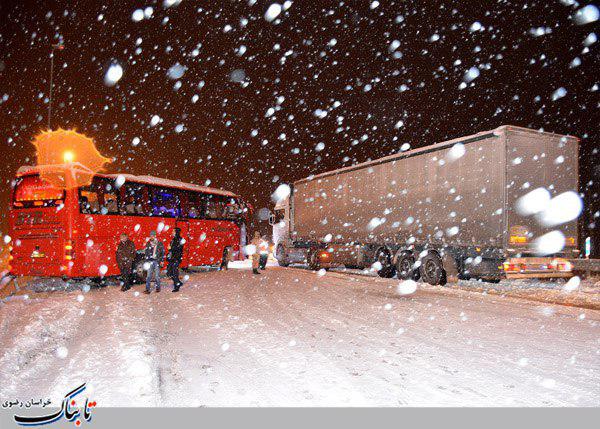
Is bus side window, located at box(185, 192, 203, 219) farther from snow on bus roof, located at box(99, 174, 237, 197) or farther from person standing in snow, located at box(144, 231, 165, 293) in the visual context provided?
person standing in snow, located at box(144, 231, 165, 293)

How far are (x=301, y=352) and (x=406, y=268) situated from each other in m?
9.82

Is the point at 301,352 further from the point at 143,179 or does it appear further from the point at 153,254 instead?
the point at 143,179

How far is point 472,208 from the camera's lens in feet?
40.7

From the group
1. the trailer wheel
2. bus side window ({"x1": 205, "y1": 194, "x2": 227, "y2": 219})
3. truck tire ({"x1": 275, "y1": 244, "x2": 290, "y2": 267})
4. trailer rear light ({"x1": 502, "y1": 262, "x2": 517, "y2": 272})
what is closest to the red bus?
bus side window ({"x1": 205, "y1": 194, "x2": 227, "y2": 219})

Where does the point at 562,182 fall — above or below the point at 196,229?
above

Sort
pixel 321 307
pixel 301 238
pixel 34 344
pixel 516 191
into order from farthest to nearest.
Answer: pixel 301 238 < pixel 516 191 < pixel 321 307 < pixel 34 344

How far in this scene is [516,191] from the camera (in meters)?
11.5

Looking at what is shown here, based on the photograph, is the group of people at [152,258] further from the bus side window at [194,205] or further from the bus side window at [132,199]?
the bus side window at [194,205]

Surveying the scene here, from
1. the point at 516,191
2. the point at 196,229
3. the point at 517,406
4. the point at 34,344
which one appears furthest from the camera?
the point at 196,229

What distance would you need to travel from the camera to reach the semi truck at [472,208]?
38.1 ft

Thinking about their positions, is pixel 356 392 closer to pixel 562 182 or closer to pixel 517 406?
pixel 517 406

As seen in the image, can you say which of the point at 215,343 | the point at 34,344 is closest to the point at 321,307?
the point at 215,343

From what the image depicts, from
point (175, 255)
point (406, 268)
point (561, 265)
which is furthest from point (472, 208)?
point (175, 255)

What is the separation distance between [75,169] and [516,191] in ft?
36.3
